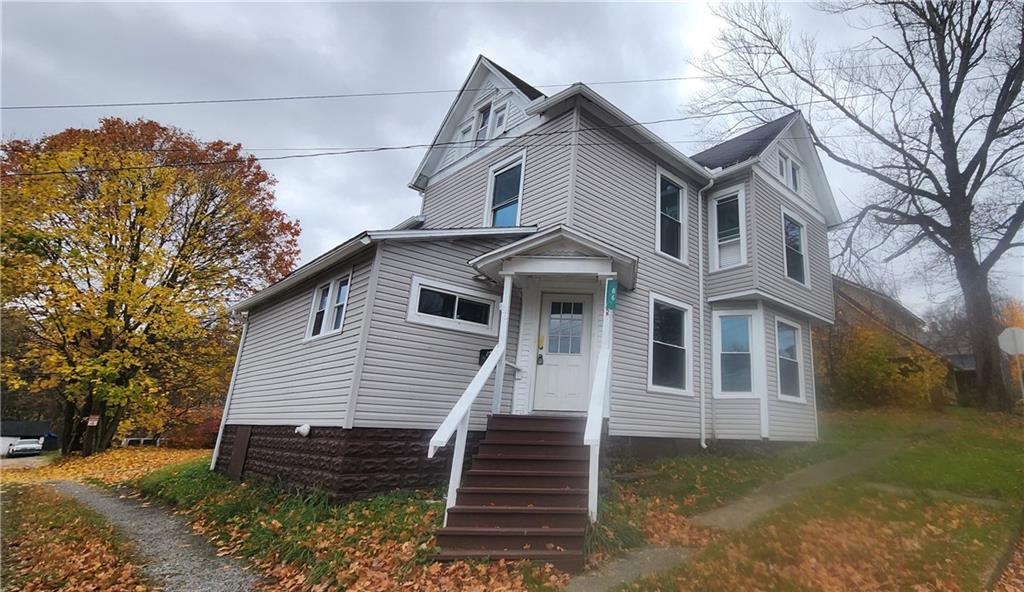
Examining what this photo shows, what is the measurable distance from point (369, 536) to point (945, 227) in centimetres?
1768

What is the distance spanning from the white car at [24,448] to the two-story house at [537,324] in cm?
3707

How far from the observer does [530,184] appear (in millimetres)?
9156

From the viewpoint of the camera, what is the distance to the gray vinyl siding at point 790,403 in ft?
30.5

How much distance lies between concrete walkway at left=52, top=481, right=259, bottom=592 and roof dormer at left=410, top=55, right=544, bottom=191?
771 cm

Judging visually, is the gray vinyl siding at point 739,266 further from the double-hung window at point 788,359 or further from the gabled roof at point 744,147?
the double-hung window at point 788,359

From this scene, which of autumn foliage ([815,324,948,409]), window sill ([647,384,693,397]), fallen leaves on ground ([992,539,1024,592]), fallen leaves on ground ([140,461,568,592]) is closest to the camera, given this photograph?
fallen leaves on ground ([140,461,568,592])

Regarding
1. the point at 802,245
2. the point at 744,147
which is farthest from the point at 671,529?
the point at 744,147

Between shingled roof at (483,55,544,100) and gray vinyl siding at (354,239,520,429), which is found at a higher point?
shingled roof at (483,55,544,100)

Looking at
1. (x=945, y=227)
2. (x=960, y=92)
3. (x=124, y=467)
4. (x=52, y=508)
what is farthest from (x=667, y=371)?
(x=124, y=467)

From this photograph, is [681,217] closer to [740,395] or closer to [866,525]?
[740,395]

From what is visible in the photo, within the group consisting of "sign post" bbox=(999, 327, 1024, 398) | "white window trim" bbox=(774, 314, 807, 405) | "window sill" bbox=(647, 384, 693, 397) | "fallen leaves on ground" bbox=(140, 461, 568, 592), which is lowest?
"fallen leaves on ground" bbox=(140, 461, 568, 592)

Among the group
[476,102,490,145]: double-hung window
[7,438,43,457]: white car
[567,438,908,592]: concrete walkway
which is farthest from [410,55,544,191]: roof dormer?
[7,438,43,457]: white car

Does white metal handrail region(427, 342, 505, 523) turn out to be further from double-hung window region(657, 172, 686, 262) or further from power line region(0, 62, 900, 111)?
power line region(0, 62, 900, 111)

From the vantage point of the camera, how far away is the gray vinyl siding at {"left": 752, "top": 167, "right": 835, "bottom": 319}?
9953 mm
